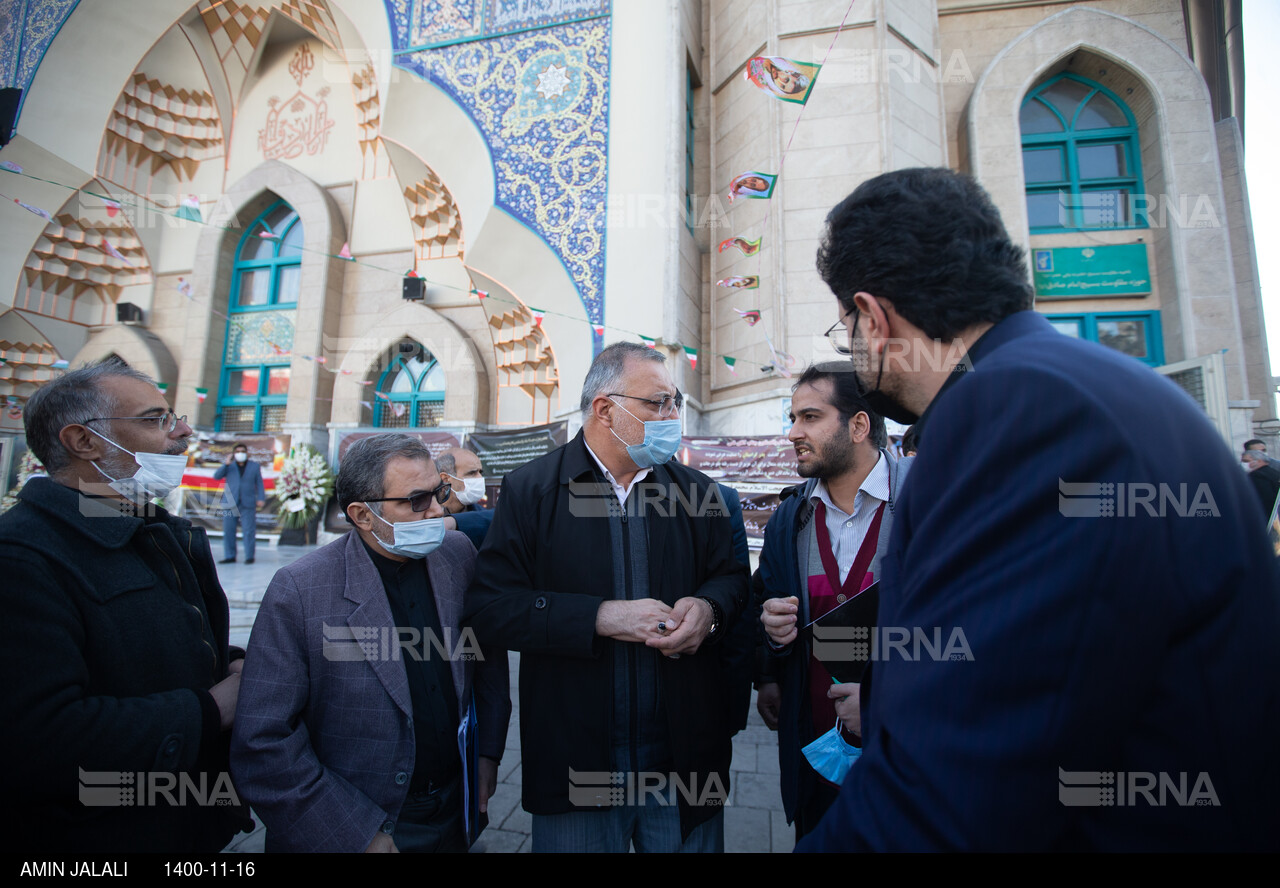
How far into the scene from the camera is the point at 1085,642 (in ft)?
1.83

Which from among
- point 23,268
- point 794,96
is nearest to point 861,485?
point 794,96

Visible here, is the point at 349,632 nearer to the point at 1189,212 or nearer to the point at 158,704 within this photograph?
the point at 158,704

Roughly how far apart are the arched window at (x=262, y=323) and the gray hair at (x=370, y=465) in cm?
1038

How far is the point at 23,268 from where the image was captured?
992 cm

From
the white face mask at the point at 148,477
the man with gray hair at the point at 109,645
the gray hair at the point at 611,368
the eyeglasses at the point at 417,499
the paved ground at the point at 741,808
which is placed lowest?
the paved ground at the point at 741,808

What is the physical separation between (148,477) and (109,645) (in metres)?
0.50

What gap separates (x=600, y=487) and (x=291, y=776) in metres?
1.07

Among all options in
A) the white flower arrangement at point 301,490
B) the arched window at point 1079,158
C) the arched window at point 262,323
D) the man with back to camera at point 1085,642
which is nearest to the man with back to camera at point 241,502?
the white flower arrangement at point 301,490

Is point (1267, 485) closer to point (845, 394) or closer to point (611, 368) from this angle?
point (845, 394)

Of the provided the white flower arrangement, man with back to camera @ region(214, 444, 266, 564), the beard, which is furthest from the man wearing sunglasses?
the white flower arrangement

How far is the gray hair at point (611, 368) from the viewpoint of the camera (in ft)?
6.17

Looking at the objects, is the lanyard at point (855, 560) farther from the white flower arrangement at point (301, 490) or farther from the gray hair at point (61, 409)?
the white flower arrangement at point (301, 490)

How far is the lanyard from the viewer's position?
1.72 meters

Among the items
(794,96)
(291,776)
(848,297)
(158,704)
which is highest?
(794,96)
